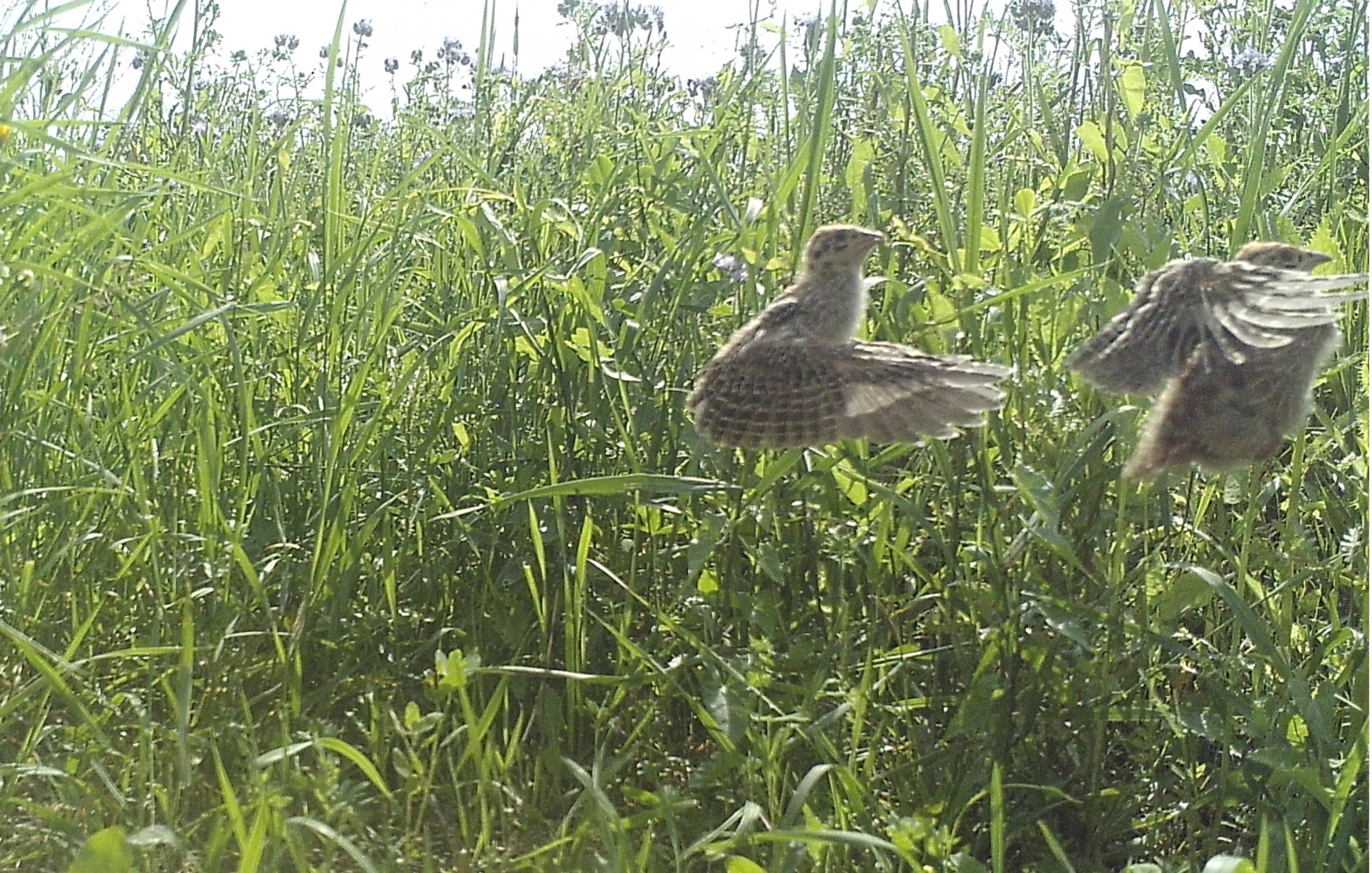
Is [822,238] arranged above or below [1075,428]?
above

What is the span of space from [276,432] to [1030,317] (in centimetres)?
100

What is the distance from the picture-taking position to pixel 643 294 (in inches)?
64.4

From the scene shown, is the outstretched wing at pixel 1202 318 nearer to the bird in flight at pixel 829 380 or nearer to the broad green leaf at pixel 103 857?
the bird in flight at pixel 829 380

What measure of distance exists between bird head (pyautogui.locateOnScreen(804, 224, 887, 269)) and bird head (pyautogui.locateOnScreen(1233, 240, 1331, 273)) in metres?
0.26

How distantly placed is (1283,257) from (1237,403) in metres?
0.15

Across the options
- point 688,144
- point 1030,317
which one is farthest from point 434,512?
point 1030,317

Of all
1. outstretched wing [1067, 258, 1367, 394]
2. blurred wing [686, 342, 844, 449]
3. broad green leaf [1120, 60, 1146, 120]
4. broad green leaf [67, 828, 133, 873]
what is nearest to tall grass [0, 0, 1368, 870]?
broad green leaf [1120, 60, 1146, 120]

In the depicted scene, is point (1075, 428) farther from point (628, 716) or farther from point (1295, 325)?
point (1295, 325)

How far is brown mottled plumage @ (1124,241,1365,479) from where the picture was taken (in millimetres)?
747

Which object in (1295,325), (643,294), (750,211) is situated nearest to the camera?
(1295,325)

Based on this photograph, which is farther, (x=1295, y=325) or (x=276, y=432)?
(x=276, y=432)

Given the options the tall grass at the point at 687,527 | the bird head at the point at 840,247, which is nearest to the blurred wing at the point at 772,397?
the bird head at the point at 840,247

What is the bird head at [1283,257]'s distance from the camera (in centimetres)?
86

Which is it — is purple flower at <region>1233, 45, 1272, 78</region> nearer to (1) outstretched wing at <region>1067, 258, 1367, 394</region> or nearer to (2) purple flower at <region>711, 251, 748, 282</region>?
(2) purple flower at <region>711, 251, 748, 282</region>
